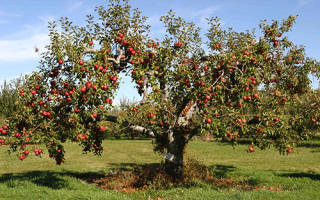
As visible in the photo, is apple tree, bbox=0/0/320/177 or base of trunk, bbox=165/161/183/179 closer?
apple tree, bbox=0/0/320/177

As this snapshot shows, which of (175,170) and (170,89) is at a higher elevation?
(170,89)

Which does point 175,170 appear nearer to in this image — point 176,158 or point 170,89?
point 176,158

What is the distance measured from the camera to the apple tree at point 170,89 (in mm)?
9375

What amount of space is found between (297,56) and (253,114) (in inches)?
116

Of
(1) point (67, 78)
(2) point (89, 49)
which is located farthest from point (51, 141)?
(2) point (89, 49)

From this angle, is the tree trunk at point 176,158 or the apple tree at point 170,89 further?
the tree trunk at point 176,158

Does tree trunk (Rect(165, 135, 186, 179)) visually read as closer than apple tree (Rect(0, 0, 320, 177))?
No

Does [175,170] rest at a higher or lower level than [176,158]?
lower

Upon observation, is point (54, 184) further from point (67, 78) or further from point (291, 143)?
point (291, 143)

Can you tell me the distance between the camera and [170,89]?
39.3 feet

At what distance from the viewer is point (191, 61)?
1239 centimetres

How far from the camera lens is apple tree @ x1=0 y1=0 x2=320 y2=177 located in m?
9.38

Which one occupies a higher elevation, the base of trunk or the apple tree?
the apple tree

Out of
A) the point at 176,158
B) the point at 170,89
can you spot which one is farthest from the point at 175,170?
the point at 170,89
